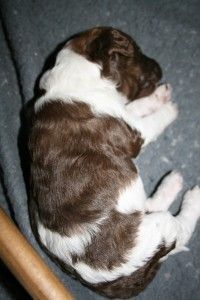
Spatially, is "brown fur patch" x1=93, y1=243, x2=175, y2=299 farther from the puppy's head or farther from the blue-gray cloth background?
the puppy's head

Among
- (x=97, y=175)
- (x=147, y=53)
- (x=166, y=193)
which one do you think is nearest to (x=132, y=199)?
(x=97, y=175)

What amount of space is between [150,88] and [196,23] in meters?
0.76

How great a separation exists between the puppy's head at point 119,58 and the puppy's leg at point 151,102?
0.28 feet

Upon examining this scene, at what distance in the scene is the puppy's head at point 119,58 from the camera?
266 centimetres

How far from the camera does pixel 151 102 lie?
125 inches

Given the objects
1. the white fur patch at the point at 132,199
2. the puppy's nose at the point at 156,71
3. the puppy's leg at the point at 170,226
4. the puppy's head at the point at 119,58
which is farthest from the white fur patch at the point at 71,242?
the puppy's nose at the point at 156,71

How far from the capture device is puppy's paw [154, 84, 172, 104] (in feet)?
10.5

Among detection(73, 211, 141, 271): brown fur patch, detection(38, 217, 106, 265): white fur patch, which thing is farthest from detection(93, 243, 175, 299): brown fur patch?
detection(38, 217, 106, 265): white fur patch

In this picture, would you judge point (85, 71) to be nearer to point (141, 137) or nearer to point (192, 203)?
point (141, 137)

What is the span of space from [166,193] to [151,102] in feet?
2.24

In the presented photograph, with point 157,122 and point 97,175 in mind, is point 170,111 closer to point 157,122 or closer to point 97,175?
point 157,122

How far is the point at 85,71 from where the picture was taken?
2.69 meters

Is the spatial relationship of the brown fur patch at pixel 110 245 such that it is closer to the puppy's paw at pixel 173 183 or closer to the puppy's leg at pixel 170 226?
the puppy's leg at pixel 170 226

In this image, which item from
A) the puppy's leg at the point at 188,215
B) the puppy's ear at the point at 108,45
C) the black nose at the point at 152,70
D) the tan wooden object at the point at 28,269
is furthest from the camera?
the black nose at the point at 152,70
